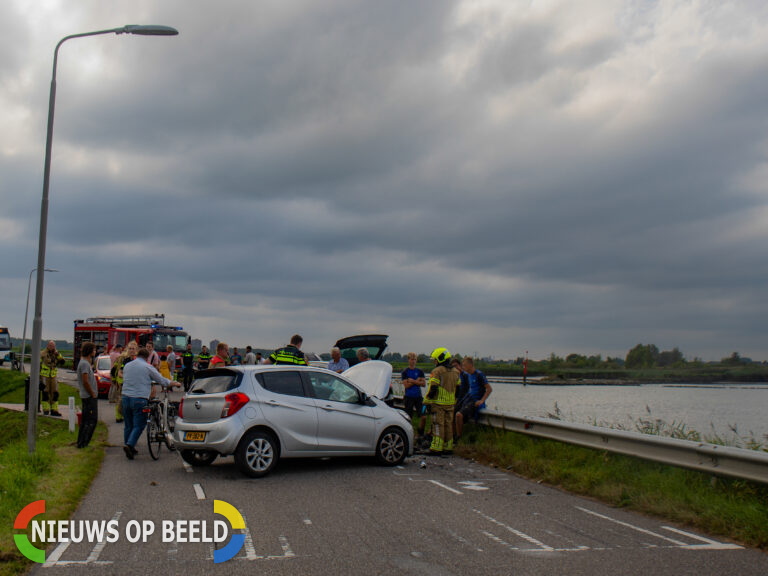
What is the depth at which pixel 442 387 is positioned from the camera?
12.8m

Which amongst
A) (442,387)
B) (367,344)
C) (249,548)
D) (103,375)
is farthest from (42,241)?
(103,375)

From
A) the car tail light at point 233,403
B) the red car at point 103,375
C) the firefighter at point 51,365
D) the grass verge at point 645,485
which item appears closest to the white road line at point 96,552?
the car tail light at point 233,403

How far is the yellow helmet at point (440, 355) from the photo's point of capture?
12852 millimetres

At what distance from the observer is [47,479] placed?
9.74 metres

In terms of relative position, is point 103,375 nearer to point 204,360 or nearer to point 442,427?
point 204,360

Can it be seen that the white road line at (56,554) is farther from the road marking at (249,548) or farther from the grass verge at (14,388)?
the grass verge at (14,388)

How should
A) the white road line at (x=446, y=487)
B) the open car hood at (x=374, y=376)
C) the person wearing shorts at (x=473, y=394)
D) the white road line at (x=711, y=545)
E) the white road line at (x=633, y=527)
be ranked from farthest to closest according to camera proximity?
the open car hood at (x=374, y=376)
the person wearing shorts at (x=473, y=394)
the white road line at (x=446, y=487)
the white road line at (x=633, y=527)
the white road line at (x=711, y=545)

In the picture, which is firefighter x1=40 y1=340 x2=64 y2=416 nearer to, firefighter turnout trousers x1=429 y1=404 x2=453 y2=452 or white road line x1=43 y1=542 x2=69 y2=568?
firefighter turnout trousers x1=429 y1=404 x2=453 y2=452

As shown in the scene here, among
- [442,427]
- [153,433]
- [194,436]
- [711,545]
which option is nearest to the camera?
[711,545]

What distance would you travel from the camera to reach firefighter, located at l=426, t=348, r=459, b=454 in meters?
12.8

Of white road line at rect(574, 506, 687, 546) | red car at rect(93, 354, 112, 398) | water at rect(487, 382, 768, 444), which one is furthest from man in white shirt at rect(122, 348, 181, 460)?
red car at rect(93, 354, 112, 398)

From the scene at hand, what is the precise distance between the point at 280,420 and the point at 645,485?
527 centimetres

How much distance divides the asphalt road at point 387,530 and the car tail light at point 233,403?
3.18 ft

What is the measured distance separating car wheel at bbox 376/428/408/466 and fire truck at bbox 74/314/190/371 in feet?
82.5
